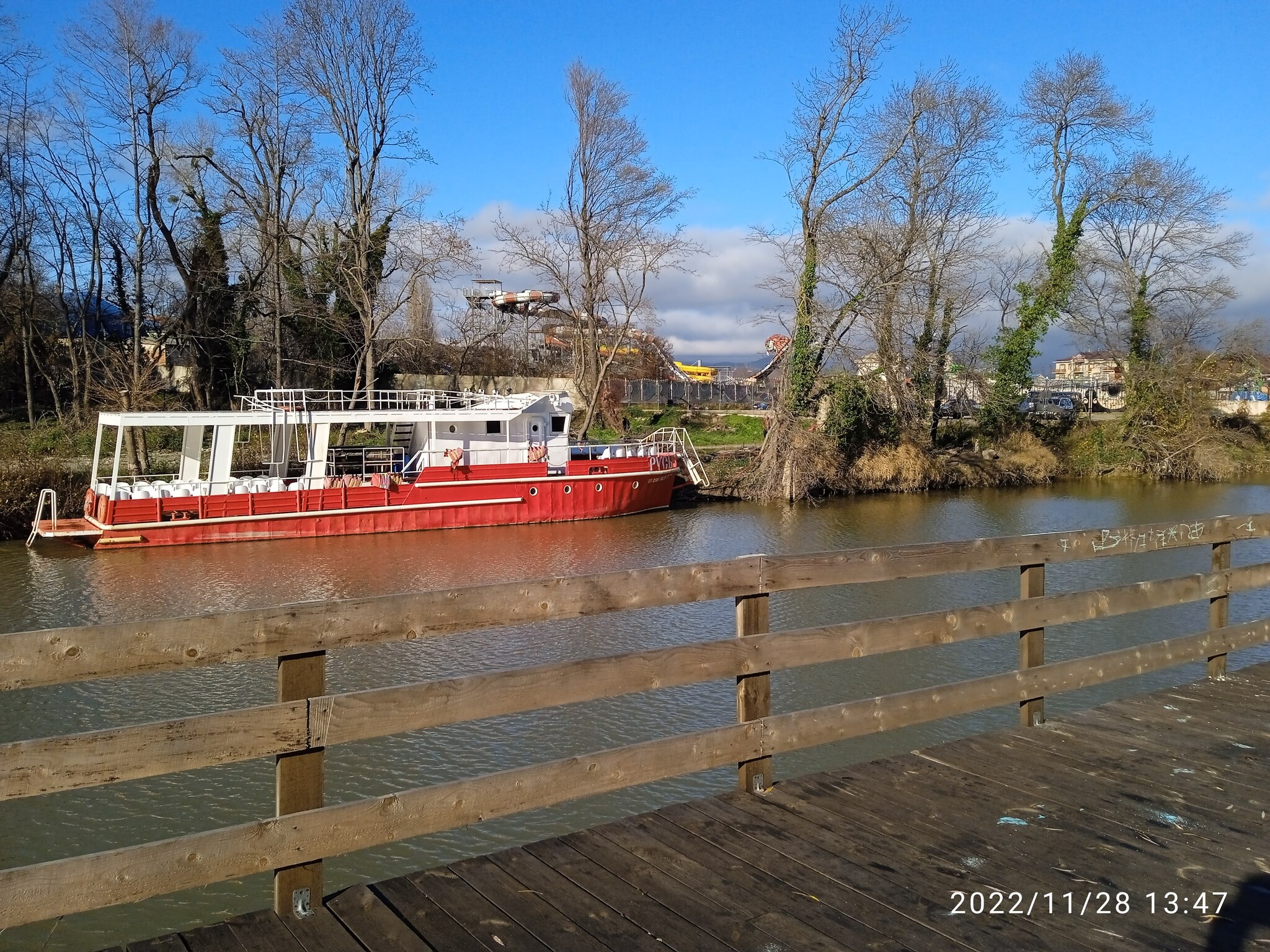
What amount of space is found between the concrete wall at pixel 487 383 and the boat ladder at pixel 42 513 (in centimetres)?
1802

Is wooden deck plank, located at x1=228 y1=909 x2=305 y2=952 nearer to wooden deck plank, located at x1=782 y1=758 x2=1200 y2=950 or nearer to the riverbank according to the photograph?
wooden deck plank, located at x1=782 y1=758 x2=1200 y2=950

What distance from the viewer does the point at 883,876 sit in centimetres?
351

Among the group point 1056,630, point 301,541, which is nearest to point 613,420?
point 301,541

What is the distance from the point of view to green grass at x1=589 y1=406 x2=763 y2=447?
35.8 meters

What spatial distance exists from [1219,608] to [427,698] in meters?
5.40

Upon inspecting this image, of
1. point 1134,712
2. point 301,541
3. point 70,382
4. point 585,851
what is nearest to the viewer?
point 585,851

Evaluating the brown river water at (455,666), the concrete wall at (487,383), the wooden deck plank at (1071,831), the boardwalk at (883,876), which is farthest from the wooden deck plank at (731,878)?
the concrete wall at (487,383)

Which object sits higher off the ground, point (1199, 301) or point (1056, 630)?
point (1199, 301)

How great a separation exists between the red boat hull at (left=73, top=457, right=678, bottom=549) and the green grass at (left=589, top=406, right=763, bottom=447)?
9082mm

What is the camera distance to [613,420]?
1499 inches

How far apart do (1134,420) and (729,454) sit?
16.5 m

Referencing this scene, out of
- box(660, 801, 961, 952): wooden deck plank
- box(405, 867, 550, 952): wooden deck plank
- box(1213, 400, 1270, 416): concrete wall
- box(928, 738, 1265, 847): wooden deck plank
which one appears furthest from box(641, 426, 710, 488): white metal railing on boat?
box(405, 867, 550, 952): wooden deck plank

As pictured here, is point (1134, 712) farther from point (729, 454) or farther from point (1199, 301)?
point (1199, 301)

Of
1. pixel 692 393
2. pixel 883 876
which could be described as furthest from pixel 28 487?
pixel 692 393
